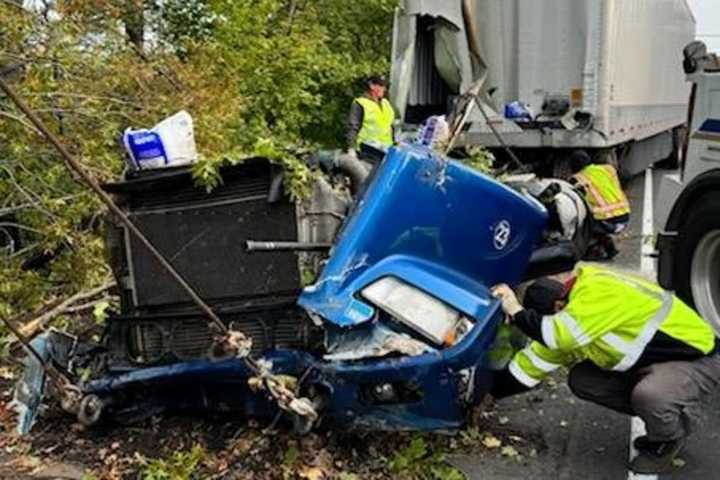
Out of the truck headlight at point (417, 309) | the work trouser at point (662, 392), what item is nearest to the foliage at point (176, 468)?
the truck headlight at point (417, 309)

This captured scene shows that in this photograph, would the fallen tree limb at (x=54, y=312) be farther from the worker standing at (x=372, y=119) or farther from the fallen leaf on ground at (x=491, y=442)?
the worker standing at (x=372, y=119)

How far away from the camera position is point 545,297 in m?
4.10

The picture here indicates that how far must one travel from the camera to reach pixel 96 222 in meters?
6.58

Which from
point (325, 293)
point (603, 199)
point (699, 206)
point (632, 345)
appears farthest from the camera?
point (603, 199)

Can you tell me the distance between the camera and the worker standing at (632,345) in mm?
3947

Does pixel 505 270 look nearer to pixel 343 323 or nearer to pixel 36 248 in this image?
pixel 343 323

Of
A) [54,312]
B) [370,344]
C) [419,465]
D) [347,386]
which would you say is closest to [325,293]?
[370,344]

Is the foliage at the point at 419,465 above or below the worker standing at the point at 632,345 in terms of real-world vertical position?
below

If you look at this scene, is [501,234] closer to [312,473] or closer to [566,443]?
[566,443]

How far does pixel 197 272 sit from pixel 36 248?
2812mm

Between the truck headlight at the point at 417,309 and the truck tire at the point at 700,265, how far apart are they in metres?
2.10

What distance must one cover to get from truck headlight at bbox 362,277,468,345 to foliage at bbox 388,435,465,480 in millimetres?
669

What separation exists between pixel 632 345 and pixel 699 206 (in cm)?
160

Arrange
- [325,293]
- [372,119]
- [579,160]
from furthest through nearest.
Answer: [372,119] < [579,160] < [325,293]
